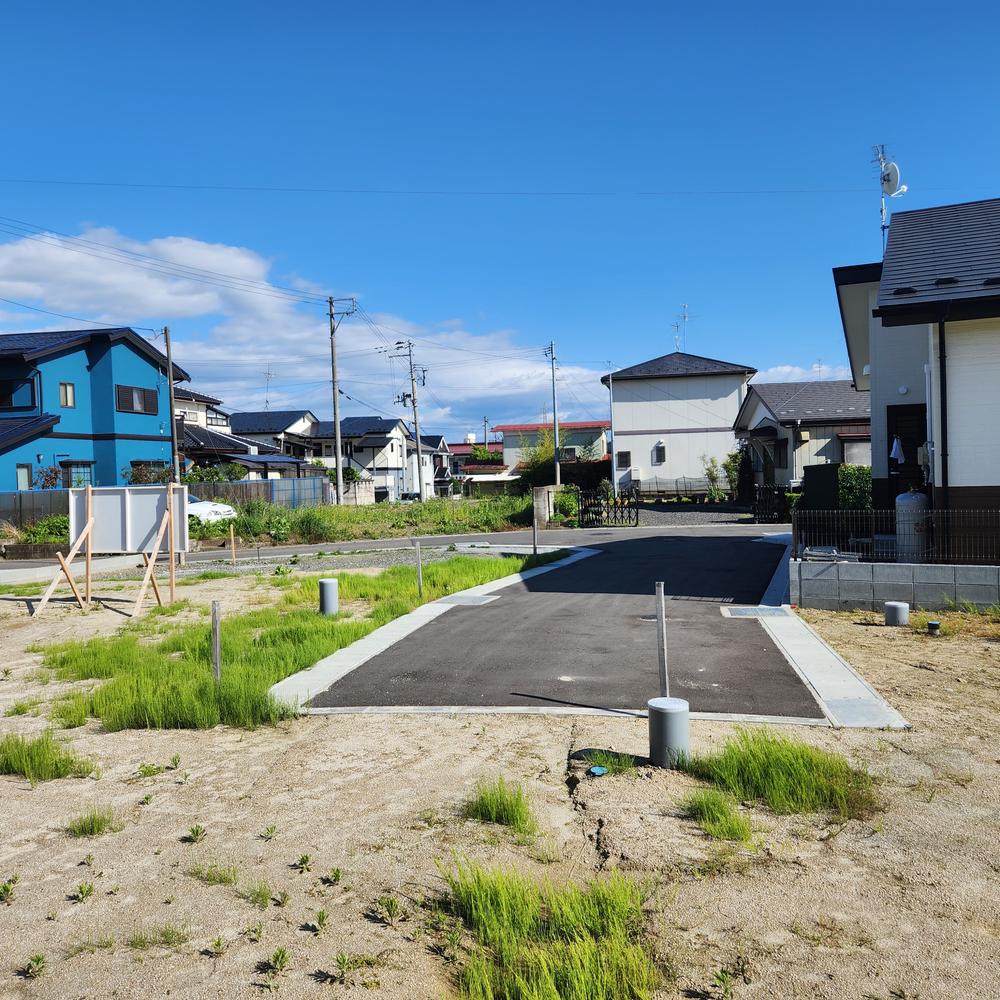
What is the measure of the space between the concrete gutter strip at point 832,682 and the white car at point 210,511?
23.7 meters

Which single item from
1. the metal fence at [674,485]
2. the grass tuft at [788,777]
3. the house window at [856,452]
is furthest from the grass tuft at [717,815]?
the metal fence at [674,485]

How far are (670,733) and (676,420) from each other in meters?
38.8

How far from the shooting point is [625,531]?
2772 cm

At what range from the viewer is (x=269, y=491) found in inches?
1433

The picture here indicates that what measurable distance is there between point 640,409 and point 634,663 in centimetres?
3567

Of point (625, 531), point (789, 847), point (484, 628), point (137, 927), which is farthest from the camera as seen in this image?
point (625, 531)

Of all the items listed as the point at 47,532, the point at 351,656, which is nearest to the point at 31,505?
the point at 47,532

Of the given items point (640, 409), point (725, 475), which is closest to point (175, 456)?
point (640, 409)

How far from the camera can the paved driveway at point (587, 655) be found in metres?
7.71

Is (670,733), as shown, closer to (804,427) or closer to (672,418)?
(804,427)

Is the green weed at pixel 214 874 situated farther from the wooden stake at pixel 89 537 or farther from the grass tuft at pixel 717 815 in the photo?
the wooden stake at pixel 89 537

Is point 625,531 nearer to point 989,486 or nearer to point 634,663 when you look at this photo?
point 989,486

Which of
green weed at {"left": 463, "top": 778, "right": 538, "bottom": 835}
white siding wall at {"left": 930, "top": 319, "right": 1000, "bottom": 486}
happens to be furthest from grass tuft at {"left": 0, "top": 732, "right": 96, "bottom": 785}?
white siding wall at {"left": 930, "top": 319, "right": 1000, "bottom": 486}

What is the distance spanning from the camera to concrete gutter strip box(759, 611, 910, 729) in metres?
6.71
